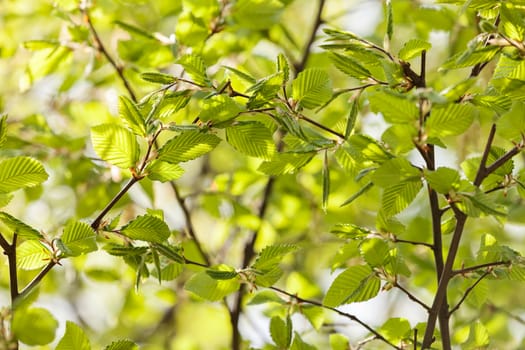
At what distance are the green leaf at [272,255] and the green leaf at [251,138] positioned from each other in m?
0.09

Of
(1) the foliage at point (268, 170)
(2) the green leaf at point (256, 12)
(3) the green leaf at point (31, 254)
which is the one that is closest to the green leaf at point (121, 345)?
Result: (1) the foliage at point (268, 170)

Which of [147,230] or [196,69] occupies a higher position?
[196,69]

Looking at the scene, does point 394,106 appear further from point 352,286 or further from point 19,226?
point 19,226

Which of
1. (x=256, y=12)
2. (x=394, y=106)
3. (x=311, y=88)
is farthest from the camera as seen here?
(x=256, y=12)

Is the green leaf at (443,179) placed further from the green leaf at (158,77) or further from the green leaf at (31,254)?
the green leaf at (31,254)

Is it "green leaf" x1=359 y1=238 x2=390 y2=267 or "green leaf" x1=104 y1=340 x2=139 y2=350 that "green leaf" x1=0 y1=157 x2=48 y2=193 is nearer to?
"green leaf" x1=104 y1=340 x2=139 y2=350

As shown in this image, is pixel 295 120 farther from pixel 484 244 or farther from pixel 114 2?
pixel 114 2

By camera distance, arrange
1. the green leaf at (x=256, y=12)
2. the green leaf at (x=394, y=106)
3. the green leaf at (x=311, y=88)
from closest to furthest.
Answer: the green leaf at (x=394, y=106) → the green leaf at (x=311, y=88) → the green leaf at (x=256, y=12)

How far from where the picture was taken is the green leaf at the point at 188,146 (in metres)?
0.68

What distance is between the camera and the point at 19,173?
2.23 ft

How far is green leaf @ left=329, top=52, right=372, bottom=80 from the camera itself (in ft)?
2.24

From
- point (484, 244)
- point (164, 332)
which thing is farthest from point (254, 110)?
point (164, 332)

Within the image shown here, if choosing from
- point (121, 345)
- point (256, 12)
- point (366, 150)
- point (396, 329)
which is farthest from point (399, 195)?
point (256, 12)

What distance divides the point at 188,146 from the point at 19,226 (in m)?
0.17
